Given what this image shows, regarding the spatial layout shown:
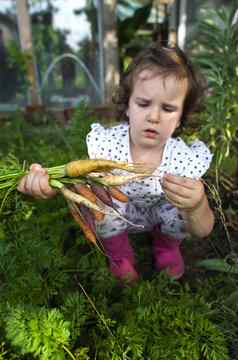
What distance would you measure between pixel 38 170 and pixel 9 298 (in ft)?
1.04

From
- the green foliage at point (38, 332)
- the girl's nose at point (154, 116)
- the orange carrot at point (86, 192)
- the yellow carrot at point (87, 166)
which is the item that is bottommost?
the green foliage at point (38, 332)

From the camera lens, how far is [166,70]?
3.40ft

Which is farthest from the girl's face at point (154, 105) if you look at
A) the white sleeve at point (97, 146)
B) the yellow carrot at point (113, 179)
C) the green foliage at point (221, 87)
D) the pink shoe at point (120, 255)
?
the green foliage at point (221, 87)

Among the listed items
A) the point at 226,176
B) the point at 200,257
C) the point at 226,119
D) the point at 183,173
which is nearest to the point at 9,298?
the point at 183,173

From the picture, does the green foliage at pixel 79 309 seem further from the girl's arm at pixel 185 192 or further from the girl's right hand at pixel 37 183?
the girl's arm at pixel 185 192

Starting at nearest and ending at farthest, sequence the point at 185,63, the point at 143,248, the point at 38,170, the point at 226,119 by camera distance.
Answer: the point at 38,170 < the point at 185,63 < the point at 143,248 < the point at 226,119

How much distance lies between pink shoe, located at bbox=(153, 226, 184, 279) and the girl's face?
0.40 meters

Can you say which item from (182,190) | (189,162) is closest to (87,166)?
(182,190)

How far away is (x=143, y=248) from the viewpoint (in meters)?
1.43

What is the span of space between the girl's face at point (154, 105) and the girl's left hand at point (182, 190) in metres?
0.21

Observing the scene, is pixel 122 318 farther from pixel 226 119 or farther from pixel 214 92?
pixel 214 92

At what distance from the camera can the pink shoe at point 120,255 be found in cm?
122

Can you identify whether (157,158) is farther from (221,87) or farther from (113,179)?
(221,87)

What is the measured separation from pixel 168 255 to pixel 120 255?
6.9 inches
